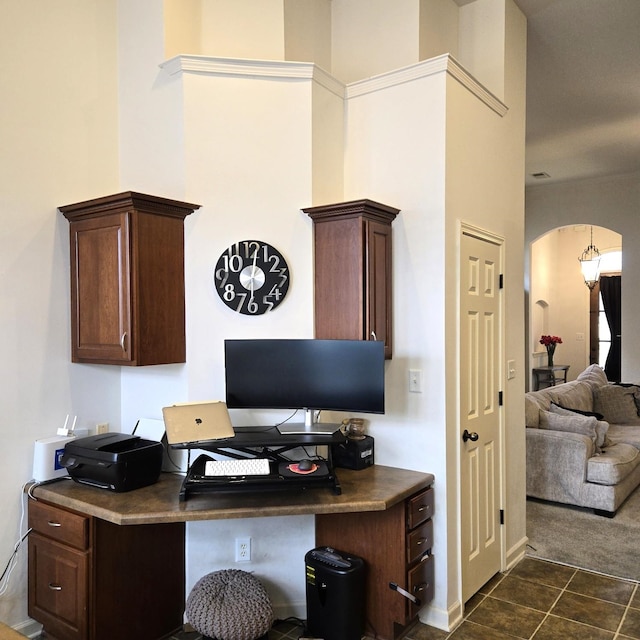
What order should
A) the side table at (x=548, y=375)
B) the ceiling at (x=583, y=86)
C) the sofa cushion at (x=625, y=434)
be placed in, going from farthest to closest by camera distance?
the side table at (x=548, y=375)
the sofa cushion at (x=625, y=434)
the ceiling at (x=583, y=86)

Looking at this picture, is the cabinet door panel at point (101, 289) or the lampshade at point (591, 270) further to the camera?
the lampshade at point (591, 270)

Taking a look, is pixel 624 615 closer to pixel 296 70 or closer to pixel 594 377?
pixel 296 70

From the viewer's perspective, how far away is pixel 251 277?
2863mm

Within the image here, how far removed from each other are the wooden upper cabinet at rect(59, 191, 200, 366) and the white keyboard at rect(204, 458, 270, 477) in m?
0.59

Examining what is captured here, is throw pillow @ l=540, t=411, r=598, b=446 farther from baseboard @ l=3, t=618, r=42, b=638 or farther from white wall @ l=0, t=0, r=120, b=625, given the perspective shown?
baseboard @ l=3, t=618, r=42, b=638

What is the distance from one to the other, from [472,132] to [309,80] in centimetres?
93

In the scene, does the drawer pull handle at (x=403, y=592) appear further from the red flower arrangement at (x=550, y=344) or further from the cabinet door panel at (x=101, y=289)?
the red flower arrangement at (x=550, y=344)

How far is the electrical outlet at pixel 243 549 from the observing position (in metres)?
2.85

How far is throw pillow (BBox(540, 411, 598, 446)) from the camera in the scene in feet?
15.1

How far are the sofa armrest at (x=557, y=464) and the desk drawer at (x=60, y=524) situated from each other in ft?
11.5

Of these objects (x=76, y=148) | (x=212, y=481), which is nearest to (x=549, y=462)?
(x=212, y=481)

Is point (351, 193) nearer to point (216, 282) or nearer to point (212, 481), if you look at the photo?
point (216, 282)

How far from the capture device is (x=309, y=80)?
291 cm

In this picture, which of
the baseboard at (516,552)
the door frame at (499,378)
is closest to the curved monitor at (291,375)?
the door frame at (499,378)
